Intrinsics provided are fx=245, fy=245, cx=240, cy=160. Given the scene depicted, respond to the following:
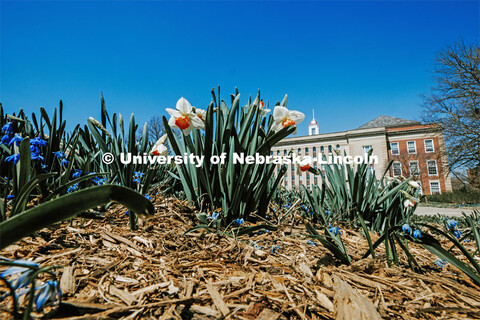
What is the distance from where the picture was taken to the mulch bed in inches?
23.1

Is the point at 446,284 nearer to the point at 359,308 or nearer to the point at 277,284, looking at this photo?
the point at 359,308

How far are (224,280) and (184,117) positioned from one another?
82cm

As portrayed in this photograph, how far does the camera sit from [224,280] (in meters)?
0.72

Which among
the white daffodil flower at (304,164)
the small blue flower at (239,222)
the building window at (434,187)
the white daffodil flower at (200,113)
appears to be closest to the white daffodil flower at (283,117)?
the white daffodil flower at (304,164)

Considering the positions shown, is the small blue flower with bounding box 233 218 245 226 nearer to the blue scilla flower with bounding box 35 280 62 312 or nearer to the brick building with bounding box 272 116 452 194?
the blue scilla flower with bounding box 35 280 62 312

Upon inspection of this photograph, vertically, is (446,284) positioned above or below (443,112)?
below

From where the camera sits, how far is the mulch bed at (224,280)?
1.93 ft

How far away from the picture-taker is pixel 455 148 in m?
13.1

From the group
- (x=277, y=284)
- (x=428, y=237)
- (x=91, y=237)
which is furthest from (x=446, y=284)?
(x=91, y=237)

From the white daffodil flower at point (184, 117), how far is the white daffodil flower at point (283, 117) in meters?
0.40

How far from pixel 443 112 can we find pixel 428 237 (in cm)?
1641

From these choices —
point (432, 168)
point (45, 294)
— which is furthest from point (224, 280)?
point (432, 168)

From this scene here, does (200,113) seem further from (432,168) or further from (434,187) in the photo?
(432,168)

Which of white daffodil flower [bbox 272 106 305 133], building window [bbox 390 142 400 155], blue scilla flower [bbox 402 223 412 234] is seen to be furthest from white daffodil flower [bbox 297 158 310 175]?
building window [bbox 390 142 400 155]
